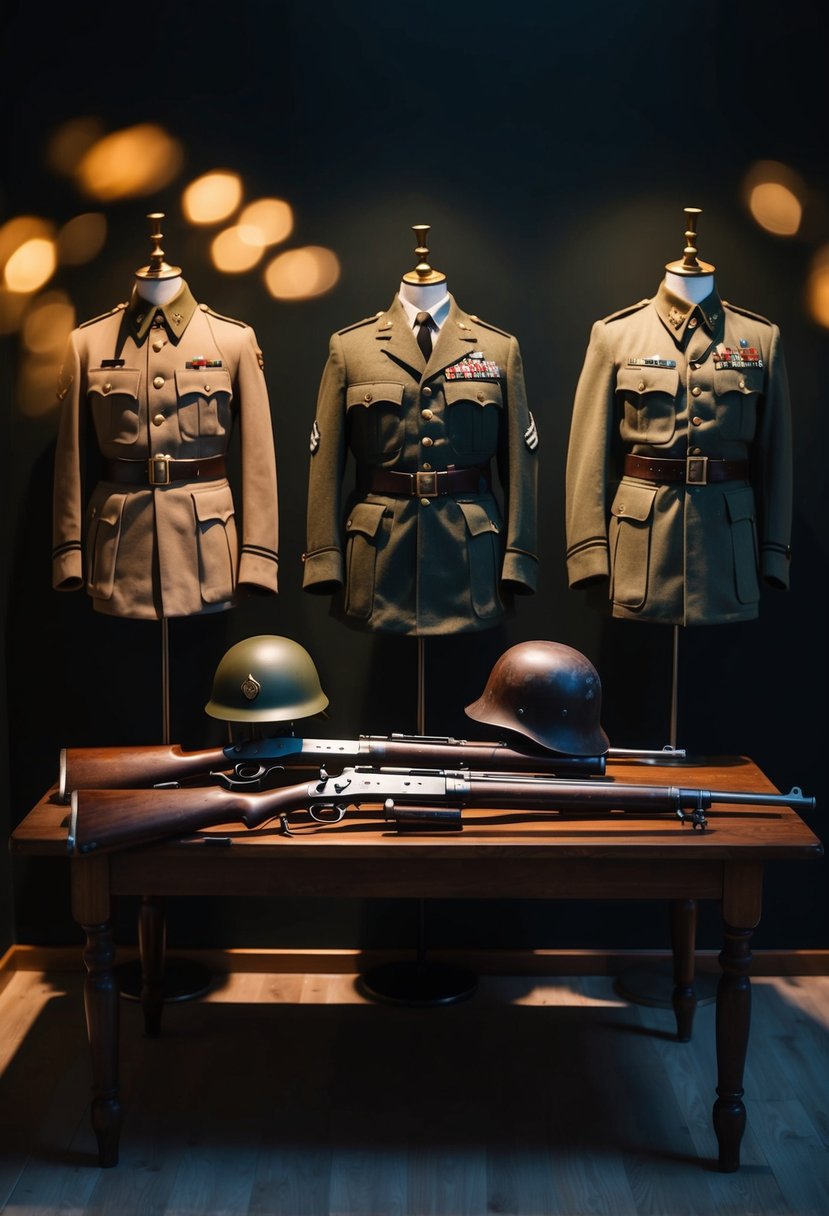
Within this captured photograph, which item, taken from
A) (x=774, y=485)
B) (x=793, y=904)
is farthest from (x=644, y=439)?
(x=793, y=904)

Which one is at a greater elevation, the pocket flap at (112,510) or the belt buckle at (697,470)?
the belt buckle at (697,470)

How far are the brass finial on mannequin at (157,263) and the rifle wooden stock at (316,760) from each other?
1323mm

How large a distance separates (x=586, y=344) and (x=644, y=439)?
1.57 ft

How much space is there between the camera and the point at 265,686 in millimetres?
3439

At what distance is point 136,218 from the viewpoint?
4152 mm

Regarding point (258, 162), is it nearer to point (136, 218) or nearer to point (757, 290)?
point (136, 218)

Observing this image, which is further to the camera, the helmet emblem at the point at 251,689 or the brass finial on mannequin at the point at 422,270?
the brass finial on mannequin at the point at 422,270

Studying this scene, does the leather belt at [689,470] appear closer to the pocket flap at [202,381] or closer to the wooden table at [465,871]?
the wooden table at [465,871]

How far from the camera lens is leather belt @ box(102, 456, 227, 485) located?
12.6ft

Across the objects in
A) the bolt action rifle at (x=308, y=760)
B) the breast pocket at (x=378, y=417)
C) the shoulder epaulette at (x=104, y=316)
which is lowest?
the bolt action rifle at (x=308, y=760)

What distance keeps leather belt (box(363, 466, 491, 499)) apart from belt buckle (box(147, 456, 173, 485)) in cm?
55

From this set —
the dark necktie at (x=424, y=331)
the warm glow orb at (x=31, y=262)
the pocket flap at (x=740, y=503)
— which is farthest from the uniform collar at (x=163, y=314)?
the pocket flap at (x=740, y=503)

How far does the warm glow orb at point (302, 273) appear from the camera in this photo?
4172 millimetres

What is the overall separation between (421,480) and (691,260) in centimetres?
95
